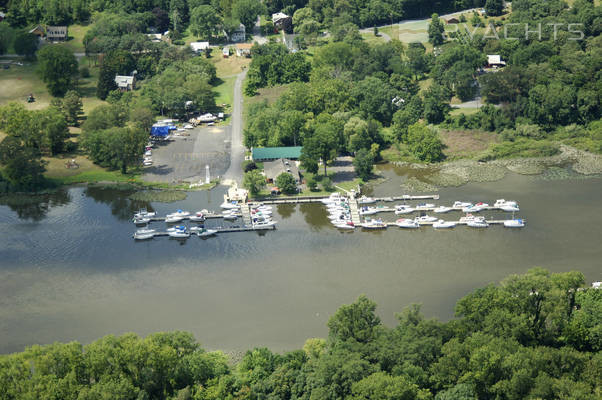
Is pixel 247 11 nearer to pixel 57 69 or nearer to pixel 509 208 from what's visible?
pixel 57 69

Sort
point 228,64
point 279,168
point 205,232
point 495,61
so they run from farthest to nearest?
point 228,64
point 495,61
point 279,168
point 205,232

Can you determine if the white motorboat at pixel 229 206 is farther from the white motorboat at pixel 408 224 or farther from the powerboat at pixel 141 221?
the white motorboat at pixel 408 224

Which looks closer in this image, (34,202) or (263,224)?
(263,224)

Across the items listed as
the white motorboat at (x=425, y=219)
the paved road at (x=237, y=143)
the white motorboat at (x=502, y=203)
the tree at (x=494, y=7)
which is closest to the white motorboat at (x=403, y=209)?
the white motorboat at (x=425, y=219)

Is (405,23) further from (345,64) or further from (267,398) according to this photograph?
(267,398)

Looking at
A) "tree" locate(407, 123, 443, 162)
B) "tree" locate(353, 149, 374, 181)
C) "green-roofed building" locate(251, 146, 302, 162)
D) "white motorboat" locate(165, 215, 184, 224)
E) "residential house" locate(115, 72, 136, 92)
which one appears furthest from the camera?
"residential house" locate(115, 72, 136, 92)

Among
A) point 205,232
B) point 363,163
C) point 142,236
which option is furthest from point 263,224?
point 363,163

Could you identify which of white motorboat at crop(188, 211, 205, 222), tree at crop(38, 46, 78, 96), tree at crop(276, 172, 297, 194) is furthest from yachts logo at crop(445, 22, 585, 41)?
tree at crop(38, 46, 78, 96)

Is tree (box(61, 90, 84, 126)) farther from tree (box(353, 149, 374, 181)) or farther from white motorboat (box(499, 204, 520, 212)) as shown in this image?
white motorboat (box(499, 204, 520, 212))
